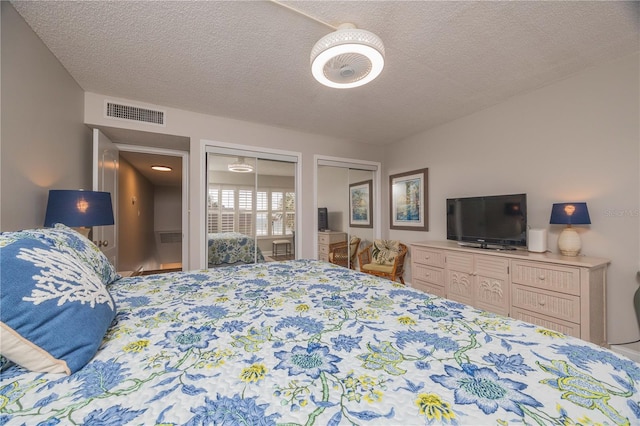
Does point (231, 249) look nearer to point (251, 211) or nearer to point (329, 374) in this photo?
point (251, 211)

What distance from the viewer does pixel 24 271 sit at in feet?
2.50

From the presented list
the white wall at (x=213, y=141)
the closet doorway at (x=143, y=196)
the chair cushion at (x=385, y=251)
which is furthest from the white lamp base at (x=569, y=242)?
the closet doorway at (x=143, y=196)

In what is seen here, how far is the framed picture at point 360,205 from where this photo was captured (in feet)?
14.3

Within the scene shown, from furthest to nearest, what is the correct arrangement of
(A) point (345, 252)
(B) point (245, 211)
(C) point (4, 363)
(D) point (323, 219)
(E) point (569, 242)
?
(A) point (345, 252), (D) point (323, 219), (B) point (245, 211), (E) point (569, 242), (C) point (4, 363)

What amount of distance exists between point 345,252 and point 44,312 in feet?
12.4

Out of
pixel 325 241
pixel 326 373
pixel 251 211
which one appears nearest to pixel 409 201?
pixel 325 241

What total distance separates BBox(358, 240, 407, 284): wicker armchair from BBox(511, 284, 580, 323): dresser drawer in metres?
1.51

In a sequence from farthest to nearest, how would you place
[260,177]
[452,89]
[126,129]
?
1. [260,177]
2. [126,129]
3. [452,89]

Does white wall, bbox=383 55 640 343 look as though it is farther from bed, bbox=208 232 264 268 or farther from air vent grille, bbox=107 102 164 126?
air vent grille, bbox=107 102 164 126

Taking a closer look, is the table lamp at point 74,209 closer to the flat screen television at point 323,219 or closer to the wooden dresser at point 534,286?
the flat screen television at point 323,219

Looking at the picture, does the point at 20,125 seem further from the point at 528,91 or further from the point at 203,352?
the point at 528,91

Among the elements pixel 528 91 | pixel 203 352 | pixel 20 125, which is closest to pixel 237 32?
pixel 20 125

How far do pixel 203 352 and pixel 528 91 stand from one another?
361 centimetres

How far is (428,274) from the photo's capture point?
3279mm
